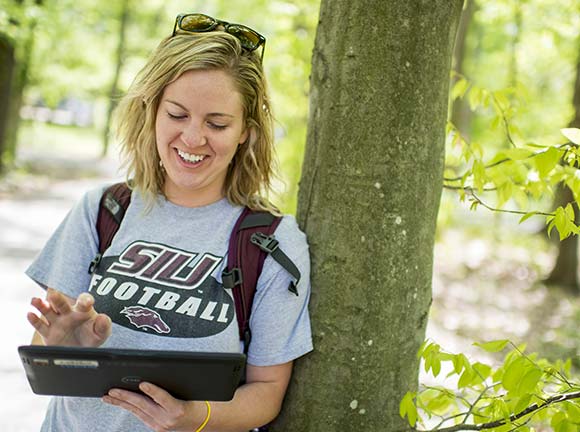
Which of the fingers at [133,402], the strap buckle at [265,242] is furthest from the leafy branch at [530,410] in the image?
the fingers at [133,402]

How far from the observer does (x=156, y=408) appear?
1775mm

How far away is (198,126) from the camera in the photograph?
2094mm

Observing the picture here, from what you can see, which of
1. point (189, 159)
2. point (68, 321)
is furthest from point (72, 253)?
point (189, 159)

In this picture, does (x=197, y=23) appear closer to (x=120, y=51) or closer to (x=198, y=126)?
(x=198, y=126)

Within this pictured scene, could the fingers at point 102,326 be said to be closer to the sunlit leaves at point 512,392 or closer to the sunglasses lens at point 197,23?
the sunlit leaves at point 512,392

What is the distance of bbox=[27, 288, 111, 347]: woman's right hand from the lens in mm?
1791

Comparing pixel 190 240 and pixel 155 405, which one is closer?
pixel 155 405

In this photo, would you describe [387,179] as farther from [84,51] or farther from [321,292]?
[84,51]

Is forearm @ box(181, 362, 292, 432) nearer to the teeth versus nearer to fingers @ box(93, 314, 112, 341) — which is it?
fingers @ box(93, 314, 112, 341)

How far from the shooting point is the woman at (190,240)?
6.57 feet

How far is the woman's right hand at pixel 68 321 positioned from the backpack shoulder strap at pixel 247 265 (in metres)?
0.41

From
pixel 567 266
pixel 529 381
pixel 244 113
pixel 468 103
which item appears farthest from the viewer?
pixel 567 266

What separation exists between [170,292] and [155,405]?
40cm

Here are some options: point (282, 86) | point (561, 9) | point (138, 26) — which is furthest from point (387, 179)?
point (138, 26)
